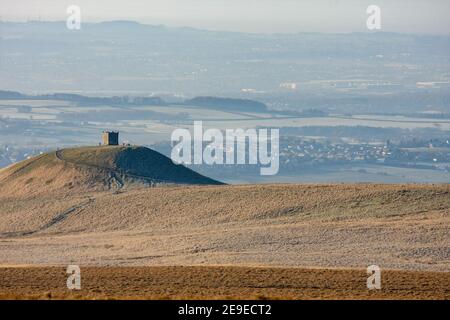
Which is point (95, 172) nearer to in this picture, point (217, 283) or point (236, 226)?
point (236, 226)

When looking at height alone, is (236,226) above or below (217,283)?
below

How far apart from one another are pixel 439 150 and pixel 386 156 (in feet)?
35.8

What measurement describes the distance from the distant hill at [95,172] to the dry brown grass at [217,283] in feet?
87.6

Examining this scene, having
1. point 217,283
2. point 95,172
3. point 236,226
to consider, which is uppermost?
point 217,283

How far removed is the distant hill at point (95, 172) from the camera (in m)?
62.9

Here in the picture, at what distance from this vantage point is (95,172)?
209 feet

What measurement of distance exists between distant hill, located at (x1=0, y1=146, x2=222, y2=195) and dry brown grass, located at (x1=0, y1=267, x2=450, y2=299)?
1051 inches

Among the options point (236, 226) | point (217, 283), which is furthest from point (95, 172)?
point (217, 283)

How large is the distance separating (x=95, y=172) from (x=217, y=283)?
Result: 1255 inches

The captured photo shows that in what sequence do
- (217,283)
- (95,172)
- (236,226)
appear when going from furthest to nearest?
(95,172)
(236,226)
(217,283)

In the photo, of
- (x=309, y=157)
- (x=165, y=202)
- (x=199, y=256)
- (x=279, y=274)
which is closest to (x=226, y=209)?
(x=165, y=202)

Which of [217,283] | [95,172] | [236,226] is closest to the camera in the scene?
[217,283]

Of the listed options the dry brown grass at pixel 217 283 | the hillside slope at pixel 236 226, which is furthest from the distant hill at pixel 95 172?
A: the dry brown grass at pixel 217 283

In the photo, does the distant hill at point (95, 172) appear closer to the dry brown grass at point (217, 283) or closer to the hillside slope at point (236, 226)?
the hillside slope at point (236, 226)
